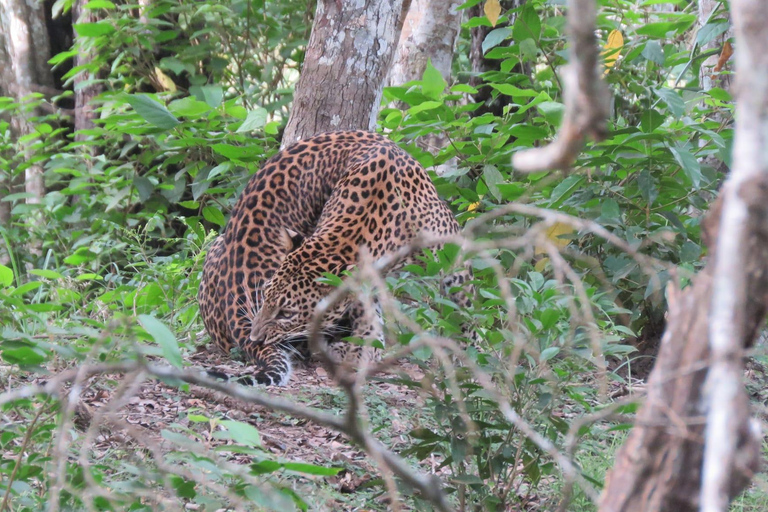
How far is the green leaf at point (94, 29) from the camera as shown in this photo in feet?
23.7

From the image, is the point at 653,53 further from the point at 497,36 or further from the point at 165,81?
the point at 165,81

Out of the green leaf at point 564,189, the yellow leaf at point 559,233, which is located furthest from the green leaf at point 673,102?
the yellow leaf at point 559,233

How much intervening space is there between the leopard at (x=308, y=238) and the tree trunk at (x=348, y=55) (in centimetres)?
38

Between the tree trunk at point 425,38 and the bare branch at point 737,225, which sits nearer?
the bare branch at point 737,225

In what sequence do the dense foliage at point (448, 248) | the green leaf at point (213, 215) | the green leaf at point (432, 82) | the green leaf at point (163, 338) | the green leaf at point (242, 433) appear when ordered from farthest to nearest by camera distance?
the green leaf at point (213, 215)
the green leaf at point (432, 82)
the dense foliage at point (448, 248)
the green leaf at point (242, 433)
the green leaf at point (163, 338)

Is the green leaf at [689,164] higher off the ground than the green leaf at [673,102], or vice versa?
the green leaf at [673,102]

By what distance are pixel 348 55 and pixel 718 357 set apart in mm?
4735

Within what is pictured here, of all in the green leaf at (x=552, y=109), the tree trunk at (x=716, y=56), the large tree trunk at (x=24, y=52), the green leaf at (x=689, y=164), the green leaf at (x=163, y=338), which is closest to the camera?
the green leaf at (x=163, y=338)

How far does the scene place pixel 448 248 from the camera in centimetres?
277

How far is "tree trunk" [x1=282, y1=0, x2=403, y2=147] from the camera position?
546 cm

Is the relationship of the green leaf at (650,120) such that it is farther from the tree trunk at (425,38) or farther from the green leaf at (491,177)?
the tree trunk at (425,38)

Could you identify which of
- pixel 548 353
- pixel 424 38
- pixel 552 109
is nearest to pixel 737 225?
pixel 548 353

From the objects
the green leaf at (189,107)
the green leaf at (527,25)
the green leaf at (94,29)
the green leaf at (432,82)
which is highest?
the green leaf at (94,29)

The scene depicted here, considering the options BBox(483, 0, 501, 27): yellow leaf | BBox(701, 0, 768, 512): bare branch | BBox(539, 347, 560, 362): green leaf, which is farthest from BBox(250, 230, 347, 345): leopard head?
BBox(701, 0, 768, 512): bare branch
